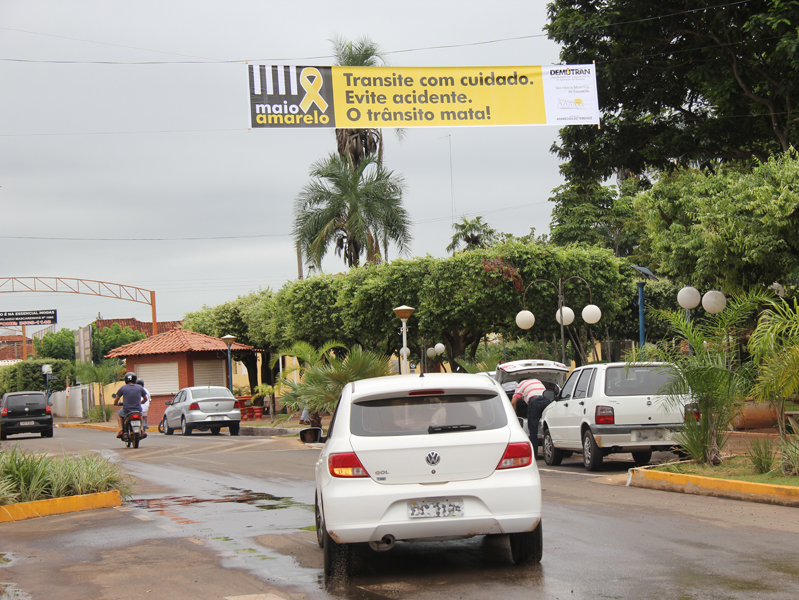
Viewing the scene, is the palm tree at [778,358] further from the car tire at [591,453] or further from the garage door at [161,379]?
the garage door at [161,379]

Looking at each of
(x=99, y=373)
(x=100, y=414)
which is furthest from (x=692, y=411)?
(x=99, y=373)

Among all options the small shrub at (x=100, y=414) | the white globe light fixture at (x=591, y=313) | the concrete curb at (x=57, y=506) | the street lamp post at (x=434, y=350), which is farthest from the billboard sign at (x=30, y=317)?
the concrete curb at (x=57, y=506)

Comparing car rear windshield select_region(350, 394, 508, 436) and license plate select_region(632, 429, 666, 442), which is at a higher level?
car rear windshield select_region(350, 394, 508, 436)

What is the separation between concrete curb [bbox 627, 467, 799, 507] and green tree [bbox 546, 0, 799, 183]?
31.6ft

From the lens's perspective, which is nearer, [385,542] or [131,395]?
[385,542]

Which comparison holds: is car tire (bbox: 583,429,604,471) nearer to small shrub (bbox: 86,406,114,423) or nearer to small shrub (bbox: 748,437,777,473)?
small shrub (bbox: 748,437,777,473)

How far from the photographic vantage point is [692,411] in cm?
1218

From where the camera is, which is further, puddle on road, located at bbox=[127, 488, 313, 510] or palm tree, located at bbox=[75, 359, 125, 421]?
palm tree, located at bbox=[75, 359, 125, 421]

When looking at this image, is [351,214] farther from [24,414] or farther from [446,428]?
[446,428]

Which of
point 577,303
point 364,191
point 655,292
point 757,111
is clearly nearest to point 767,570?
point 757,111

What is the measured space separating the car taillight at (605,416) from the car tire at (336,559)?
7422 mm

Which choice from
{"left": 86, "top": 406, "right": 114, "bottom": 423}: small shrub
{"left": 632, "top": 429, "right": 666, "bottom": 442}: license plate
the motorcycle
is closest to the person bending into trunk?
{"left": 632, "top": 429, "right": 666, "bottom": 442}: license plate

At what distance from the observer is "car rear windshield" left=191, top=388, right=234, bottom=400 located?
30219 millimetres

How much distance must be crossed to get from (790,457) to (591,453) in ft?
11.2
